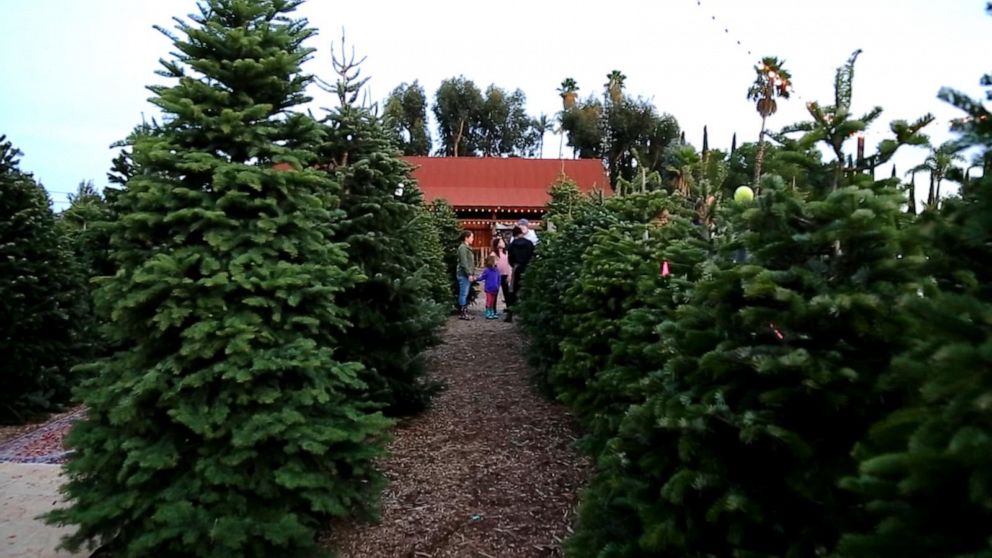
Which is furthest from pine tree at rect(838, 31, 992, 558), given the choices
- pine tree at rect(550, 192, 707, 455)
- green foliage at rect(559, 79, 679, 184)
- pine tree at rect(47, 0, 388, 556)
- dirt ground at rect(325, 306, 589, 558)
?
green foliage at rect(559, 79, 679, 184)

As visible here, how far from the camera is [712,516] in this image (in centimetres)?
211

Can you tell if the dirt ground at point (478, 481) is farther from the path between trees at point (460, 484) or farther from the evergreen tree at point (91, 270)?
the evergreen tree at point (91, 270)

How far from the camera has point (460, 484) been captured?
17.1ft

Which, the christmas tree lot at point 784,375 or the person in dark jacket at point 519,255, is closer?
the christmas tree lot at point 784,375

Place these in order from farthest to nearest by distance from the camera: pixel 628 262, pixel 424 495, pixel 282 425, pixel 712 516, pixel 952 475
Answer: pixel 628 262, pixel 424 495, pixel 282 425, pixel 712 516, pixel 952 475

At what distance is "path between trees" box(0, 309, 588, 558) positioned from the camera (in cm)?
434

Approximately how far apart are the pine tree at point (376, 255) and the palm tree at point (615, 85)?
3929 centimetres

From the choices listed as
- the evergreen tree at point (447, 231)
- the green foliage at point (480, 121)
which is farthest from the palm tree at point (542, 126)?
the evergreen tree at point (447, 231)

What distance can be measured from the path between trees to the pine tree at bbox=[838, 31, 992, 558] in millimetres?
2999

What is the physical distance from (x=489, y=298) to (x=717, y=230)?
11.1 metres

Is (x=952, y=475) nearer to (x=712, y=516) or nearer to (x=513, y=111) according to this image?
(x=712, y=516)

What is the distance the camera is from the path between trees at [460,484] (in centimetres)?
434

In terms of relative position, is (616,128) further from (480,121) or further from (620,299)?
(620,299)

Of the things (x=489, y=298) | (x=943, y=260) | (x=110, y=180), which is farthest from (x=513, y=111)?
(x=943, y=260)
